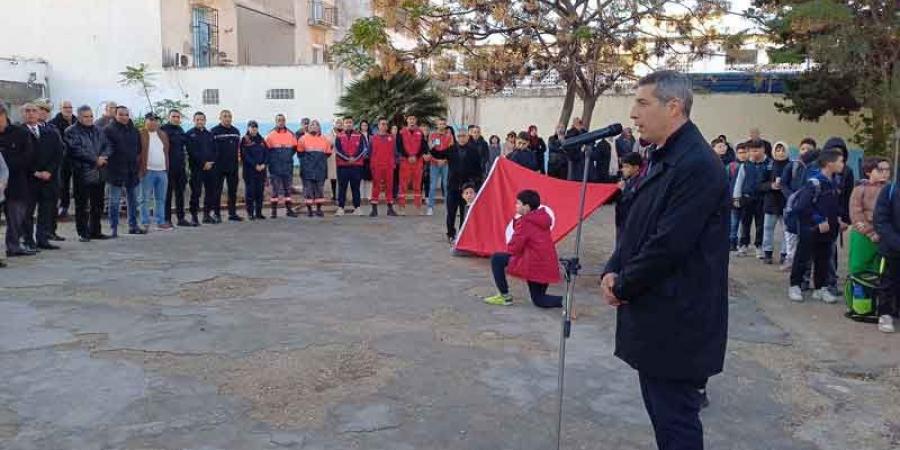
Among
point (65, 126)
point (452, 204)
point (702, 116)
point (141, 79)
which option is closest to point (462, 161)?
point (452, 204)

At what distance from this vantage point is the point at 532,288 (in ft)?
25.3

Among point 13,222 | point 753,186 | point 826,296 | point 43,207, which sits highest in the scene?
point 753,186

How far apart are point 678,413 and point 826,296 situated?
6.12 m

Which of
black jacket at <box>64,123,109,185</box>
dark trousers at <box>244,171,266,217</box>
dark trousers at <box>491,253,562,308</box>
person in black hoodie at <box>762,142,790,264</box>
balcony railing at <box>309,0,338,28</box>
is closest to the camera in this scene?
dark trousers at <box>491,253,562,308</box>

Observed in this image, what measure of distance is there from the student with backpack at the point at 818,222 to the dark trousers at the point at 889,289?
1.01m

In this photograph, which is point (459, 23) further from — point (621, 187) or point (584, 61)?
point (621, 187)

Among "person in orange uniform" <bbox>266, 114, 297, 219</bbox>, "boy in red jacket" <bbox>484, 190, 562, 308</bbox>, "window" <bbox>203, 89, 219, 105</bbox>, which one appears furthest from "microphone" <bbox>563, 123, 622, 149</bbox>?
"window" <bbox>203, 89, 219, 105</bbox>

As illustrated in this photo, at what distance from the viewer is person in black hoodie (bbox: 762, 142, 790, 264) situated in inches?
416

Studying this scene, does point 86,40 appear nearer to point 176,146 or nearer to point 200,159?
point 200,159

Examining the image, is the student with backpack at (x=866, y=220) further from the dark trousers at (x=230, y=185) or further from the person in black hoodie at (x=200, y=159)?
the dark trousers at (x=230, y=185)

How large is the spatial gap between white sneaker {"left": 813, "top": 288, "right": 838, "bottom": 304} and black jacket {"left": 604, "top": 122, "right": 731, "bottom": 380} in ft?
19.7

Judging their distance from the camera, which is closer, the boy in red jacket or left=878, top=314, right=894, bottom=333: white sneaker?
left=878, top=314, right=894, bottom=333: white sneaker

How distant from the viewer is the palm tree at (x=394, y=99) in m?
18.5

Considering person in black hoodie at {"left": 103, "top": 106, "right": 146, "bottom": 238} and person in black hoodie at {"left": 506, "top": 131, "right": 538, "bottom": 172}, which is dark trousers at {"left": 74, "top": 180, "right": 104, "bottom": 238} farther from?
person in black hoodie at {"left": 506, "top": 131, "right": 538, "bottom": 172}
